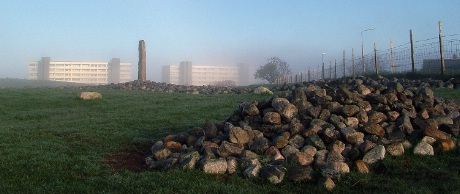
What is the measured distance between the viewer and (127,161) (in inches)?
378

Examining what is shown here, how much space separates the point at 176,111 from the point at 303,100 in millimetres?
6786

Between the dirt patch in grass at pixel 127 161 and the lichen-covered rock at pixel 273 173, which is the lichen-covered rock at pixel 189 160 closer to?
the dirt patch in grass at pixel 127 161

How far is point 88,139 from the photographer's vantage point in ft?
36.9

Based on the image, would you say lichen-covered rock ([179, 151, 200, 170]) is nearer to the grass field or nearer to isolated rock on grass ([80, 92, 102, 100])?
the grass field

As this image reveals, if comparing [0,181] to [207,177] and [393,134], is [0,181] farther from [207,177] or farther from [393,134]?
[393,134]

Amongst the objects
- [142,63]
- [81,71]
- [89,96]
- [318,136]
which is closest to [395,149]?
[318,136]

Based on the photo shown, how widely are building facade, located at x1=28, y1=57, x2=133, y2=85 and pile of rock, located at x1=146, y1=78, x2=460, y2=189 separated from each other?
100m

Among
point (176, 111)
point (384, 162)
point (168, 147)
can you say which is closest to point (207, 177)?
point (168, 147)

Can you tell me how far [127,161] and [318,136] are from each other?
11.8ft

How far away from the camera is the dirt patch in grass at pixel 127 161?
899 centimetres

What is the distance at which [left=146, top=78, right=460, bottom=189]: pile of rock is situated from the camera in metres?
8.31

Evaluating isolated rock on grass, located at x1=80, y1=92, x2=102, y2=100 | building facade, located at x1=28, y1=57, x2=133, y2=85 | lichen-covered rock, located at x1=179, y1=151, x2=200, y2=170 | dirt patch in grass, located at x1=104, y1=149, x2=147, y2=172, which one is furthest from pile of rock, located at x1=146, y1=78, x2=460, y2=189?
building facade, located at x1=28, y1=57, x2=133, y2=85

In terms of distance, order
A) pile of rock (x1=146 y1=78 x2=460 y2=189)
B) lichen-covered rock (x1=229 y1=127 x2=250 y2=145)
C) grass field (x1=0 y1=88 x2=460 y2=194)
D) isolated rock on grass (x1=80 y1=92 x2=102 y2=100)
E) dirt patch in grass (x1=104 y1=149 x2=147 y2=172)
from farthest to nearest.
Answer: isolated rock on grass (x1=80 y1=92 x2=102 y2=100), lichen-covered rock (x1=229 y1=127 x2=250 y2=145), dirt patch in grass (x1=104 y1=149 x2=147 y2=172), pile of rock (x1=146 y1=78 x2=460 y2=189), grass field (x1=0 y1=88 x2=460 y2=194)

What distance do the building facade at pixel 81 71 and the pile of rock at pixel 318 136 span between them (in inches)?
3941
